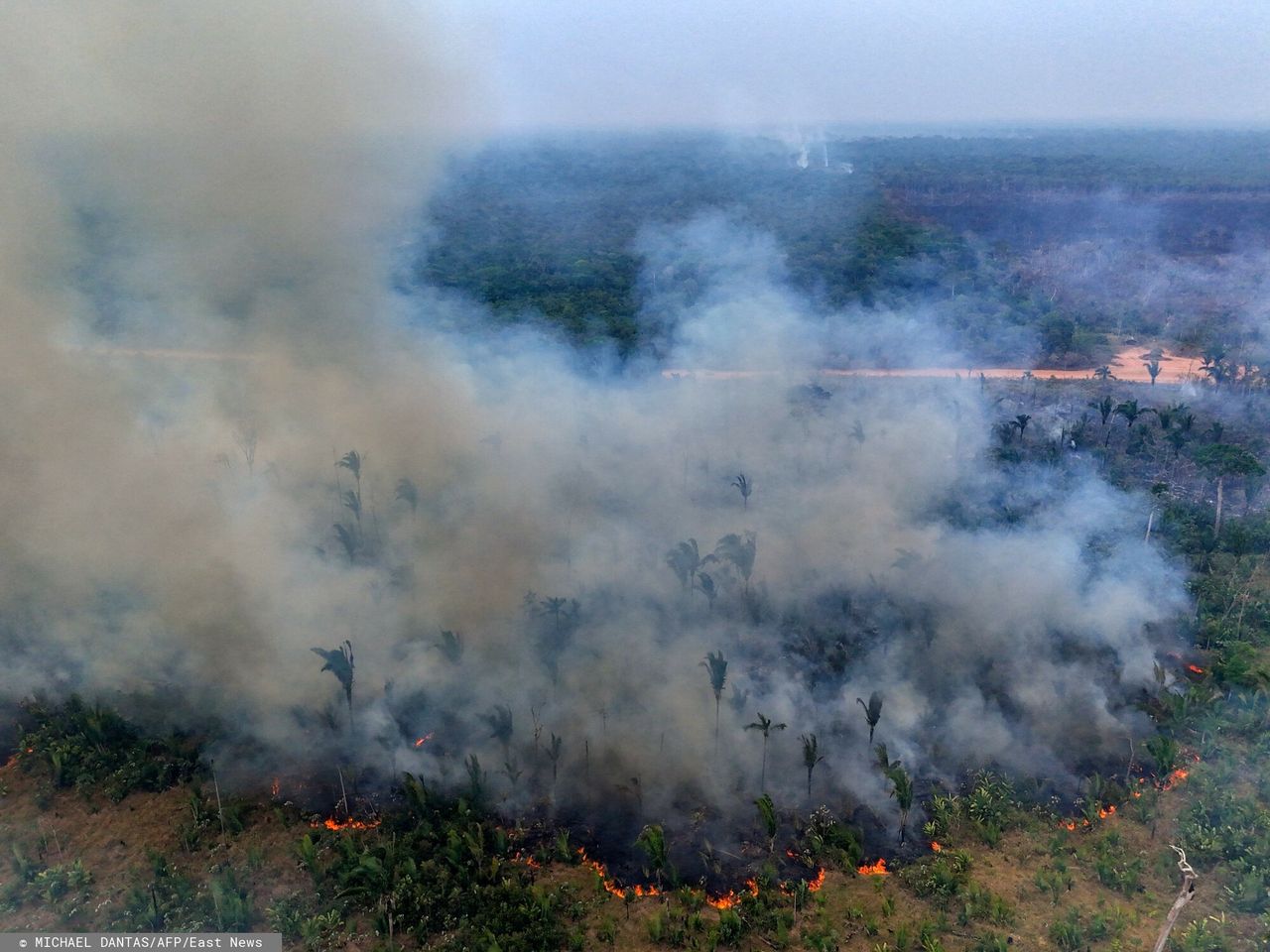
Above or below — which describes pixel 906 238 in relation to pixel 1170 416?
above

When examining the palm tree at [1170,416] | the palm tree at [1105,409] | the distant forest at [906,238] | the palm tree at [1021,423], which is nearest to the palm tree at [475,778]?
the distant forest at [906,238]

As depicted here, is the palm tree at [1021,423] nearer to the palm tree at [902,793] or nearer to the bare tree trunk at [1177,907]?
the palm tree at [902,793]

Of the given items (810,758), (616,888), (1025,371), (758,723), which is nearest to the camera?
(616,888)

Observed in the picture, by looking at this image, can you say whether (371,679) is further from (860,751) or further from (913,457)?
(913,457)

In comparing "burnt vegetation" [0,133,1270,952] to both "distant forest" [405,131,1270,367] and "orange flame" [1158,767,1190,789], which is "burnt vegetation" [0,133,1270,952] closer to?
"orange flame" [1158,767,1190,789]

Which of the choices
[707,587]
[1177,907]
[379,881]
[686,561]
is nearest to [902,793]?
[1177,907]

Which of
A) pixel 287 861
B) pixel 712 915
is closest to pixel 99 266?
pixel 287 861

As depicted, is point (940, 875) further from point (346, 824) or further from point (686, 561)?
point (346, 824)
